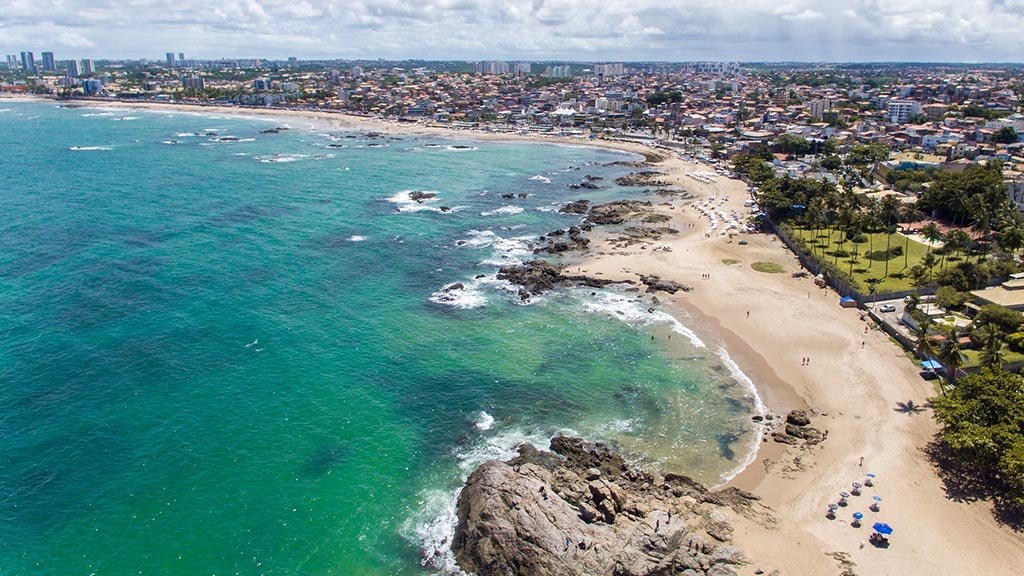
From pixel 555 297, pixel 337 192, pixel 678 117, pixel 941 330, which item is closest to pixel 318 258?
pixel 555 297

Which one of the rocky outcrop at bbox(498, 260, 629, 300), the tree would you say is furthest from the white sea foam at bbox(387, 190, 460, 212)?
the tree

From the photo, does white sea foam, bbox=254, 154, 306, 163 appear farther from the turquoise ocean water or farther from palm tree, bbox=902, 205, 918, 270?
palm tree, bbox=902, 205, 918, 270

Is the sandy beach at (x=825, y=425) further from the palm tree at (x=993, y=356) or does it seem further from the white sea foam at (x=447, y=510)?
the white sea foam at (x=447, y=510)

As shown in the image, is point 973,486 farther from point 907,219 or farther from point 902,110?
point 902,110

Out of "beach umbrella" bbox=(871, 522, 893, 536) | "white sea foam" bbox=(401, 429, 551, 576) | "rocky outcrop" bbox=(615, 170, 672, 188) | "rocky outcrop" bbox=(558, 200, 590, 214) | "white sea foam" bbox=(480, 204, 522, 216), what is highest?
"rocky outcrop" bbox=(615, 170, 672, 188)

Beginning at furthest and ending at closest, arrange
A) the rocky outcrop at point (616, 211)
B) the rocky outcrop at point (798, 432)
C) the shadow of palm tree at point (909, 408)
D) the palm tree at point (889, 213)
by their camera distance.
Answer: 1. the rocky outcrop at point (616, 211)
2. the palm tree at point (889, 213)
3. the shadow of palm tree at point (909, 408)
4. the rocky outcrop at point (798, 432)

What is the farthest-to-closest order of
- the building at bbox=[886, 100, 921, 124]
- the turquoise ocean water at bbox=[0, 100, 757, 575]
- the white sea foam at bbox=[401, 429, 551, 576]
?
the building at bbox=[886, 100, 921, 124] < the turquoise ocean water at bbox=[0, 100, 757, 575] < the white sea foam at bbox=[401, 429, 551, 576]

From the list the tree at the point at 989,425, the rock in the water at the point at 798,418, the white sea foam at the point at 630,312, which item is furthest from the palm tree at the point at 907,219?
the rock in the water at the point at 798,418
